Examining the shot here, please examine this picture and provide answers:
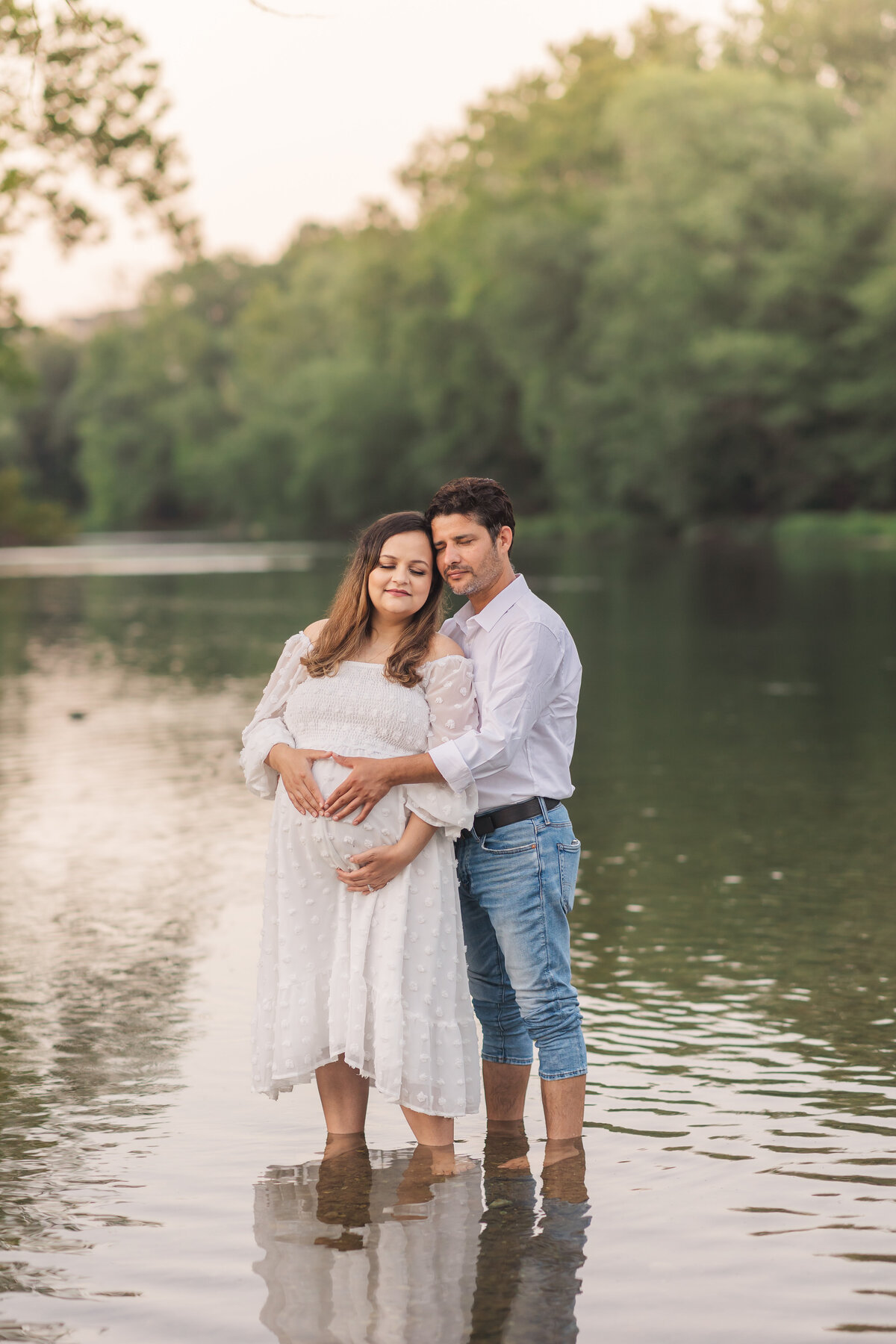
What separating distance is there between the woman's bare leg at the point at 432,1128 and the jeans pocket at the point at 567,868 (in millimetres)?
642

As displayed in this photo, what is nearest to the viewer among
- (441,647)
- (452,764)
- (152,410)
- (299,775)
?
(452,764)

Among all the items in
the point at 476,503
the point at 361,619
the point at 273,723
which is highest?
the point at 476,503

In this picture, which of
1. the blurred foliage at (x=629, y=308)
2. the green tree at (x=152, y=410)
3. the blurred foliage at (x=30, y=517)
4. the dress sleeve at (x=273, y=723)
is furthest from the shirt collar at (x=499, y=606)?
the green tree at (x=152, y=410)

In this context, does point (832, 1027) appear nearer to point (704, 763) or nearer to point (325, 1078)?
point (325, 1078)

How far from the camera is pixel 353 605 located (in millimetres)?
4598

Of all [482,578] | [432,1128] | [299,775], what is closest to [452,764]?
[299,775]

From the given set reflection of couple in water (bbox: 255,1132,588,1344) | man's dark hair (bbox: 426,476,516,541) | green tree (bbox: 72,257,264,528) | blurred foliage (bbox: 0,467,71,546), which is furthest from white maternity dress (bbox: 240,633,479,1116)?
green tree (bbox: 72,257,264,528)

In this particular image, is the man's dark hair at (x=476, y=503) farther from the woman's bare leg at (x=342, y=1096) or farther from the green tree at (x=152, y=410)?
the green tree at (x=152, y=410)

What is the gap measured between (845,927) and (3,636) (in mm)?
19178

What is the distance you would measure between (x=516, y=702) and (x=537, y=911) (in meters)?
0.57

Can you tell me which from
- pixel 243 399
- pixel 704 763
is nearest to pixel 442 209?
pixel 243 399

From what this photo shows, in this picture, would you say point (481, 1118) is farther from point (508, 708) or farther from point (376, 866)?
point (508, 708)

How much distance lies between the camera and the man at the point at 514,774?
443 centimetres

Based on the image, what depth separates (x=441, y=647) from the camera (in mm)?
4586
